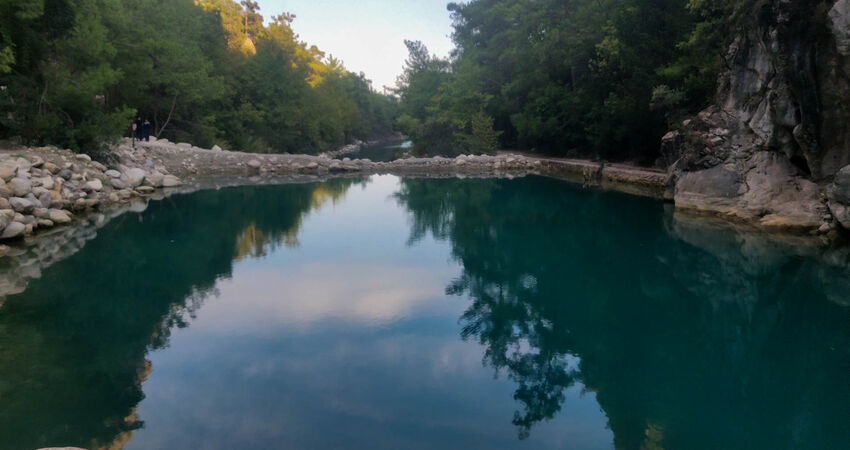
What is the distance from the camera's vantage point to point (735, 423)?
5648 mm

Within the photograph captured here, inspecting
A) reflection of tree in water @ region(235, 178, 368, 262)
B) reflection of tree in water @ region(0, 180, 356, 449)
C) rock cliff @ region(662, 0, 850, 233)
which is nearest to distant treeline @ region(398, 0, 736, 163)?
rock cliff @ region(662, 0, 850, 233)

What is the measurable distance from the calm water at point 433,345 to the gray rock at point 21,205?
1648mm

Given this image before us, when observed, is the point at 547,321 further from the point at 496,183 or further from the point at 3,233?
the point at 496,183

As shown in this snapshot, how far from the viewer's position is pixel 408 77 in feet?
161

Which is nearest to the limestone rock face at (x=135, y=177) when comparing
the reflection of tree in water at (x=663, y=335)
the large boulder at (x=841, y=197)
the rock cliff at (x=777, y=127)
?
the reflection of tree in water at (x=663, y=335)

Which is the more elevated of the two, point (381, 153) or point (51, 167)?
point (381, 153)

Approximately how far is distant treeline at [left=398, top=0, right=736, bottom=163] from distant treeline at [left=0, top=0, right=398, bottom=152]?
9897 millimetres

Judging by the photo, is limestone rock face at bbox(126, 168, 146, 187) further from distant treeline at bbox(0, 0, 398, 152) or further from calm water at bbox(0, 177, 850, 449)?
calm water at bbox(0, 177, 850, 449)

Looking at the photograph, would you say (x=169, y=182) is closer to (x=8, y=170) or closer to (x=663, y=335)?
(x=8, y=170)

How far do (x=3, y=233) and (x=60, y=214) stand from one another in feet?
8.27

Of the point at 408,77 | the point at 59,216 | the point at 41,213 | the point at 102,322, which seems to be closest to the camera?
the point at 102,322

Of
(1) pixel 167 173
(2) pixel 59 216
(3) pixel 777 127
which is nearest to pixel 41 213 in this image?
(2) pixel 59 216

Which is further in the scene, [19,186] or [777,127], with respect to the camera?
[777,127]

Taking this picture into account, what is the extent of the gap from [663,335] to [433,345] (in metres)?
3.46
